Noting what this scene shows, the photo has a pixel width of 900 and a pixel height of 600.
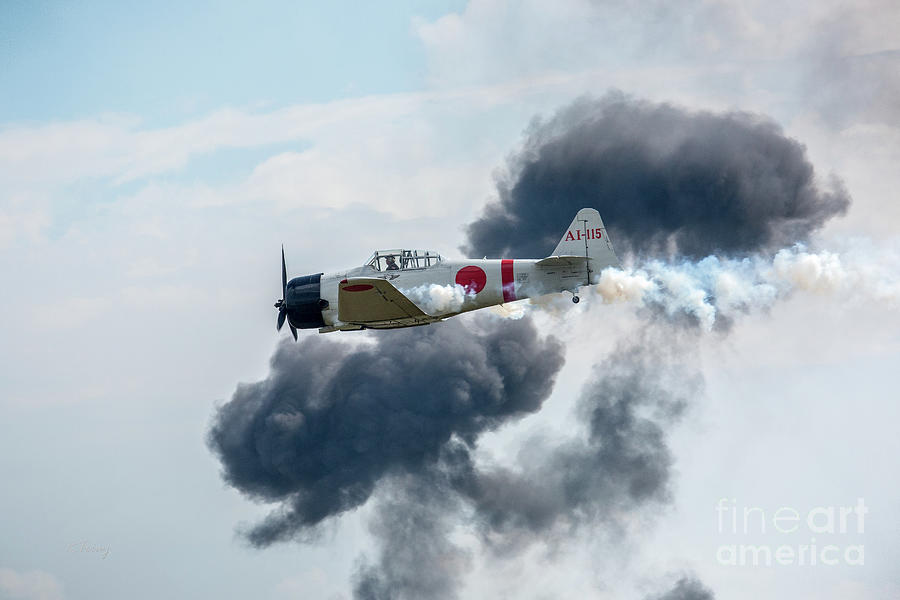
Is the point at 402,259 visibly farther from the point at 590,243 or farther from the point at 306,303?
the point at 590,243

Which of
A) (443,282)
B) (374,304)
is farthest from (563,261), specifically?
(374,304)

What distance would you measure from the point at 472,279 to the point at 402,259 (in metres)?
3.50

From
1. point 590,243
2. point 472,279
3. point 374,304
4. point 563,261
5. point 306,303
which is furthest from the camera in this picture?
point 306,303

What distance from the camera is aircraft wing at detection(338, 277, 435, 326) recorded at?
58.9 m

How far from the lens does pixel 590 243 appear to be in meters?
61.3

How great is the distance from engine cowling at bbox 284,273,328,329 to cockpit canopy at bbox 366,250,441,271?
10.2ft

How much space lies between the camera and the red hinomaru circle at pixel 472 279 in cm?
6147

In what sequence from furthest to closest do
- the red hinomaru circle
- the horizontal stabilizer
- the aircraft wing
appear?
the red hinomaru circle
the horizontal stabilizer
the aircraft wing

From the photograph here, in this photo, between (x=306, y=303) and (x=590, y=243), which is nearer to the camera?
(x=590, y=243)

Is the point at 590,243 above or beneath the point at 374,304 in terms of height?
above

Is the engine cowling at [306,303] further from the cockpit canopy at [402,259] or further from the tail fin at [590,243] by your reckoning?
the tail fin at [590,243]

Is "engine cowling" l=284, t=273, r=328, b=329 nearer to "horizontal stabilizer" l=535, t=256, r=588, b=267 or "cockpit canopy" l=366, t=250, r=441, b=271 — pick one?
"cockpit canopy" l=366, t=250, r=441, b=271

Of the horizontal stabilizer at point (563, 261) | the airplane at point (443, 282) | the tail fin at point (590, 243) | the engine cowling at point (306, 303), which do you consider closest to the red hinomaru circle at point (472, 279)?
the airplane at point (443, 282)

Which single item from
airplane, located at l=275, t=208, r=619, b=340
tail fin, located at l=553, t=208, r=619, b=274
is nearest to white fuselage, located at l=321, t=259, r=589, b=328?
airplane, located at l=275, t=208, r=619, b=340
